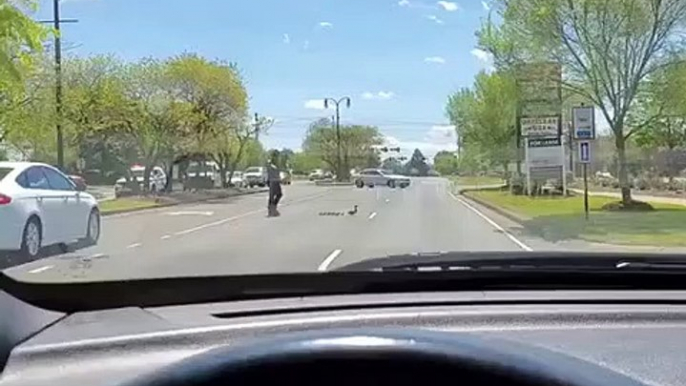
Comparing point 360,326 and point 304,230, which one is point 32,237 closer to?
point 360,326

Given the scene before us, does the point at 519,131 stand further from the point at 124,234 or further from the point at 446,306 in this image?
the point at 446,306

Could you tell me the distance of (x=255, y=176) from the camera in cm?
1747

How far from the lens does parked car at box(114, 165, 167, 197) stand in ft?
30.8

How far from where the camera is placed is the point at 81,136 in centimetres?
792

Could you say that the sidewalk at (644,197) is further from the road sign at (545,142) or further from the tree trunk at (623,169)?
the road sign at (545,142)

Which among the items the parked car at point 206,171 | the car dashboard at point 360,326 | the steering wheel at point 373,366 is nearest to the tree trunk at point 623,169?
the parked car at point 206,171

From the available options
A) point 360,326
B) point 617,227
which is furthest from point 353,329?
point 617,227

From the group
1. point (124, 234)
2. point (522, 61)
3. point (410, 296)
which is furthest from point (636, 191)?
point (410, 296)

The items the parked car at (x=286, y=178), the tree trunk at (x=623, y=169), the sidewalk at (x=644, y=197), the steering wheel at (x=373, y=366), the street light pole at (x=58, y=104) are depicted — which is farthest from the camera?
the tree trunk at (x=623, y=169)

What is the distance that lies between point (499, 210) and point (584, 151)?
8.34 feet

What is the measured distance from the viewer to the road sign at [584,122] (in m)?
19.5

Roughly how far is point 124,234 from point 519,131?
1744 cm

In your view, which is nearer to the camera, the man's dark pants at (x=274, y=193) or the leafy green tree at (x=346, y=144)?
the leafy green tree at (x=346, y=144)

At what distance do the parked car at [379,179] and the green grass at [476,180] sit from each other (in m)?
1.05
